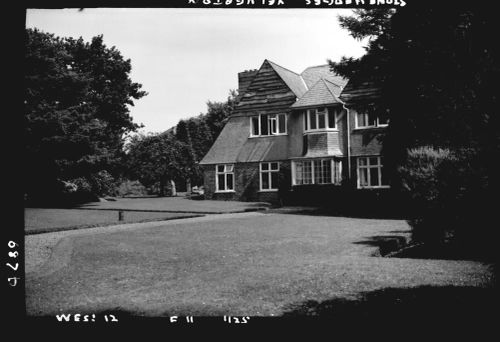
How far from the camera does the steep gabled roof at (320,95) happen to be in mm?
28266

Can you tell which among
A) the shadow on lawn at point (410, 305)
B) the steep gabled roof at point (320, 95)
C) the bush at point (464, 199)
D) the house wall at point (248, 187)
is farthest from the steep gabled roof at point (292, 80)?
the bush at point (464, 199)

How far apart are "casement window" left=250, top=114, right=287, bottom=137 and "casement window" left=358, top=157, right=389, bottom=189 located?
6.58 m

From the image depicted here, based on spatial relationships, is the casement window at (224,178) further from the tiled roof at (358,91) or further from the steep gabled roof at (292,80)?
the tiled roof at (358,91)

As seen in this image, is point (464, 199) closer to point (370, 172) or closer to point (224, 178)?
point (370, 172)

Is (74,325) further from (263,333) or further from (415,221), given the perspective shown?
(415,221)

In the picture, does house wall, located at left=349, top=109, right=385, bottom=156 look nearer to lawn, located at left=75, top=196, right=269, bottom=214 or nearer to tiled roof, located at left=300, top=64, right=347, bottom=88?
tiled roof, located at left=300, top=64, right=347, bottom=88

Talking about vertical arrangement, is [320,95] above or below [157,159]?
above

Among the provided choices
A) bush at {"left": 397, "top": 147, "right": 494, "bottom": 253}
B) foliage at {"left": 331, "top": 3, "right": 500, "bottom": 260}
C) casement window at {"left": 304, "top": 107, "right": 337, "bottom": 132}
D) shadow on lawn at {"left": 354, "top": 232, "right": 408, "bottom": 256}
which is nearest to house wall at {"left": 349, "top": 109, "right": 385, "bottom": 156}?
casement window at {"left": 304, "top": 107, "right": 337, "bottom": 132}

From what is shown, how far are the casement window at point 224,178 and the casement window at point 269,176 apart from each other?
8.89 feet

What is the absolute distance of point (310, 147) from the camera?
94.8 ft

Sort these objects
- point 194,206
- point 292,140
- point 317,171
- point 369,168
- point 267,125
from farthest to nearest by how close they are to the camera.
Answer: point 267,125 → point 292,140 → point 317,171 → point 369,168 → point 194,206

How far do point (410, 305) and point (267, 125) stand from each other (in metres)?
26.4

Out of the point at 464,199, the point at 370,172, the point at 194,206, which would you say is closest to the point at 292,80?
the point at 370,172

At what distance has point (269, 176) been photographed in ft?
101
